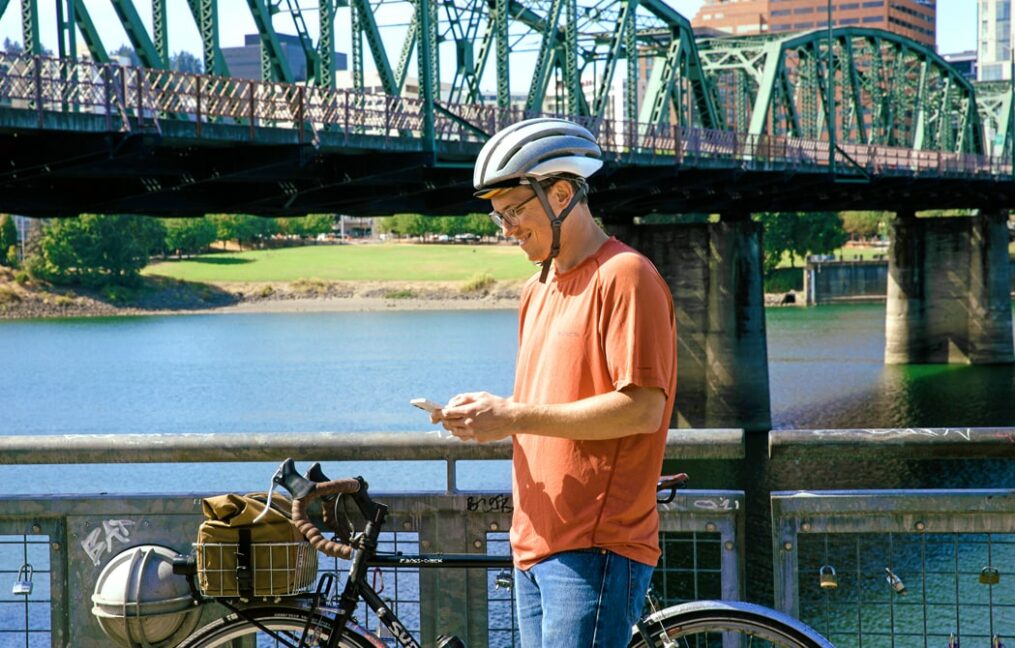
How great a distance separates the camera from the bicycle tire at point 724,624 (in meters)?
4.97

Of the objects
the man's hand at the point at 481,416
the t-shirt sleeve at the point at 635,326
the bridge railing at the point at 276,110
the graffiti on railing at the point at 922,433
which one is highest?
the bridge railing at the point at 276,110

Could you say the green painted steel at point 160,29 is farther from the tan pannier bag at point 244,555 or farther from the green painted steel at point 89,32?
the tan pannier bag at point 244,555

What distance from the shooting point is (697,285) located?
51312mm

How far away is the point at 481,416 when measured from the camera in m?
4.36

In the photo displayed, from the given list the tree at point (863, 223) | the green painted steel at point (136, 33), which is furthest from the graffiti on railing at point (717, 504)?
the tree at point (863, 223)

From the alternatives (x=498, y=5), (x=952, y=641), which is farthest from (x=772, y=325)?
(x=952, y=641)

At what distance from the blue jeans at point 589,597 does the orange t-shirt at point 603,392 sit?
0.04m

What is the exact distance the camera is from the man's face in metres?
4.57

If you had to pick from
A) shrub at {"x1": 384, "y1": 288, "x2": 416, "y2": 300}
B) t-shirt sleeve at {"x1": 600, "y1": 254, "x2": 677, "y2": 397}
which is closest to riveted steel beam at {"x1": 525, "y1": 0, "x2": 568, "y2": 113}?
t-shirt sleeve at {"x1": 600, "y1": 254, "x2": 677, "y2": 397}

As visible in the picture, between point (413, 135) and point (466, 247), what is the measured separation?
424 ft

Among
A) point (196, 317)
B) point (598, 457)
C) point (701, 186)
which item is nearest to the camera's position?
point (598, 457)

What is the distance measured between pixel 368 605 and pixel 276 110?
23827mm

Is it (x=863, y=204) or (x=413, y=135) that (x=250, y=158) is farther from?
(x=863, y=204)

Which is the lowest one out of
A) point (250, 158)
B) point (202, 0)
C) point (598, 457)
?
point (598, 457)
